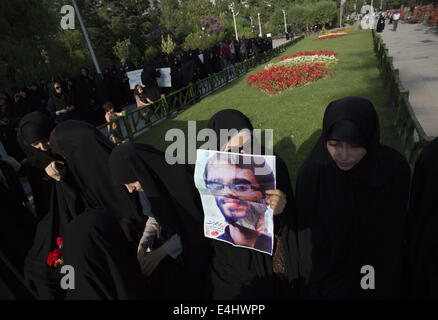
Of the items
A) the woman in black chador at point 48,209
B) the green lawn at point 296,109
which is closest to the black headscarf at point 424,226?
the green lawn at point 296,109

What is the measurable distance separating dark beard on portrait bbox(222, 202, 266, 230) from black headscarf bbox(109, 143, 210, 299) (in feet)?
1.85

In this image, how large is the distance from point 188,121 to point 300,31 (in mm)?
58204

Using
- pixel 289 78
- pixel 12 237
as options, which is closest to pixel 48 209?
pixel 12 237

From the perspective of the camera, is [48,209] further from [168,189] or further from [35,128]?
[168,189]

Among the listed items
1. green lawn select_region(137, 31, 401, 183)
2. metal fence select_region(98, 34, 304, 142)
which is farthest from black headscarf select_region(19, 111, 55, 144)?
green lawn select_region(137, 31, 401, 183)

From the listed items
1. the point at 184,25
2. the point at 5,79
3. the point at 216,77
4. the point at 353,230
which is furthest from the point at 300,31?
the point at 353,230

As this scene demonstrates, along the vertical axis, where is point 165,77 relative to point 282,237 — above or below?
above

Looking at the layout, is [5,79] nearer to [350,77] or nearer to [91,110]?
[91,110]

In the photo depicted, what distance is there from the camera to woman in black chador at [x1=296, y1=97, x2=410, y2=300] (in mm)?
1899

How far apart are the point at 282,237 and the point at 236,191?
77 cm

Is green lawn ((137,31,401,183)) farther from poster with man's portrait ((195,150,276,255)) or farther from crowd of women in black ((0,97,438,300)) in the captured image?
poster with man's portrait ((195,150,276,255))

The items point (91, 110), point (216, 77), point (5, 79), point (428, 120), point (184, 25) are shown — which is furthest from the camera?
point (184, 25)

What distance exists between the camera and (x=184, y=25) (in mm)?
41062

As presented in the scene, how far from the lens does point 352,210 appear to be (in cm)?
199
